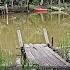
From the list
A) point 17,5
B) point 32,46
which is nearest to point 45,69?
point 32,46

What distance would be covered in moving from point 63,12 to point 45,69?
27.9m

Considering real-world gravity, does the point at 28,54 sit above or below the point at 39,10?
above

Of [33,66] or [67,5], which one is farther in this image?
[67,5]

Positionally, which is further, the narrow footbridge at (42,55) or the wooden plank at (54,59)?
the narrow footbridge at (42,55)

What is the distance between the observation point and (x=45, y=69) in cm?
638

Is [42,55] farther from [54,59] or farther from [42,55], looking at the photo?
[54,59]

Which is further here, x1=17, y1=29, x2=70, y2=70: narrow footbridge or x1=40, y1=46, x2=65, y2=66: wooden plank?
x1=17, y1=29, x2=70, y2=70: narrow footbridge

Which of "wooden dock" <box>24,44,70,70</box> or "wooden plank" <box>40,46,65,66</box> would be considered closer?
"wooden plank" <box>40,46,65,66</box>

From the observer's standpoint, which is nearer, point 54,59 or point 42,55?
point 54,59

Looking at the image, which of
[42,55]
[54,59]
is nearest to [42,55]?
[42,55]

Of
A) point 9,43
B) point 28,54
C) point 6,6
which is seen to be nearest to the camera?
point 28,54

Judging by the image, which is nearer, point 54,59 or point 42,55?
point 54,59

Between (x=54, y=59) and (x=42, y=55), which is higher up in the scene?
(x=54, y=59)

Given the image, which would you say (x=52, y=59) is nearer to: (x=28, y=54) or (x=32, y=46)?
(x=28, y=54)
